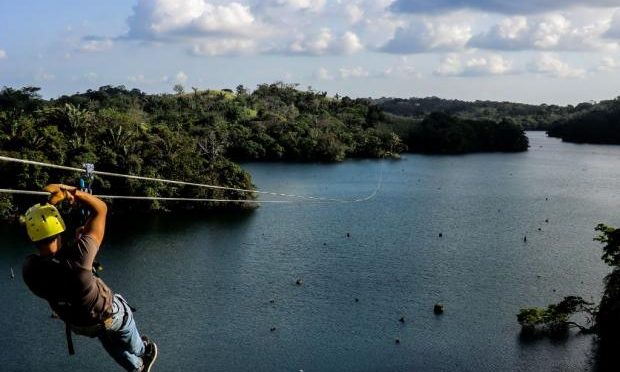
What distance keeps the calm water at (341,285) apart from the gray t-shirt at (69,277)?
2154 centimetres

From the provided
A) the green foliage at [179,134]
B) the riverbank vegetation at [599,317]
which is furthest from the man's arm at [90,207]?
the green foliage at [179,134]

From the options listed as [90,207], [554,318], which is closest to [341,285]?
[554,318]

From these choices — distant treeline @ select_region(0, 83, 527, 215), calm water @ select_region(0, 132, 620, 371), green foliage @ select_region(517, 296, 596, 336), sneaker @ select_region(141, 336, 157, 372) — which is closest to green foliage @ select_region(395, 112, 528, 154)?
distant treeline @ select_region(0, 83, 527, 215)

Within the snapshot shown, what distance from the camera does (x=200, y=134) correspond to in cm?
9138

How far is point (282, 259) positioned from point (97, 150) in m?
22.2

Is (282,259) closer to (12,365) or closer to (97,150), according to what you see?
(12,365)

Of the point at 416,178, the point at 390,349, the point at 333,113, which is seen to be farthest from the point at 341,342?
the point at 333,113

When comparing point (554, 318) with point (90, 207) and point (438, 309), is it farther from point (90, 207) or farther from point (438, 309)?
point (90, 207)

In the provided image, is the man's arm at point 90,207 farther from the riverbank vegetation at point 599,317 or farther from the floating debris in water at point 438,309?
the floating debris in water at point 438,309

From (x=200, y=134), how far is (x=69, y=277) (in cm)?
8767

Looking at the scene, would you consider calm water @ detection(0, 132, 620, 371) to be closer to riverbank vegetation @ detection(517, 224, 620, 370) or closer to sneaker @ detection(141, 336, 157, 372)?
riverbank vegetation @ detection(517, 224, 620, 370)

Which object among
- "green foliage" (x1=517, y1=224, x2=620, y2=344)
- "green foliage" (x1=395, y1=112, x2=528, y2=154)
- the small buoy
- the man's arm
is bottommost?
the small buoy

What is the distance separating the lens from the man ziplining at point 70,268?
5016 mm

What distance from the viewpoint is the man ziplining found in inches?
197
